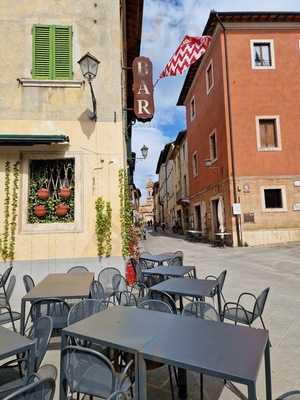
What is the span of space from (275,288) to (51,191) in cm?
574

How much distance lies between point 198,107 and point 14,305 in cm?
1904

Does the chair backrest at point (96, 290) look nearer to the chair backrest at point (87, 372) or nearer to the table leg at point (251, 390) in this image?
the chair backrest at point (87, 372)

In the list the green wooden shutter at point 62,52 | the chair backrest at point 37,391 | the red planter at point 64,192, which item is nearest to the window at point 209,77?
the green wooden shutter at point 62,52

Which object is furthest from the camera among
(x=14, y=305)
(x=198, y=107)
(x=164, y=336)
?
(x=198, y=107)

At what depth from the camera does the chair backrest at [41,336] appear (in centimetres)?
259

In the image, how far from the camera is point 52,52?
25.7 feet

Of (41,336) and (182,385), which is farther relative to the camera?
(182,385)

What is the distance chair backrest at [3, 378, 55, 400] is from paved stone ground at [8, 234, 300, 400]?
148 centimetres

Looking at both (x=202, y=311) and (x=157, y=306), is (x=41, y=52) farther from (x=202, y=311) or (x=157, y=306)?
(x=202, y=311)

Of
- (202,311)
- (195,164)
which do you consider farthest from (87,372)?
(195,164)

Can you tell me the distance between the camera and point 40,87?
7.65m

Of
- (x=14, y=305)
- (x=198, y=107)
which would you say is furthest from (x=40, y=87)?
(x=198, y=107)

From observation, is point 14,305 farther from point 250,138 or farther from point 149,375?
point 250,138

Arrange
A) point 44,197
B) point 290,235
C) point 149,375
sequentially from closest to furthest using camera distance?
point 149,375
point 44,197
point 290,235
